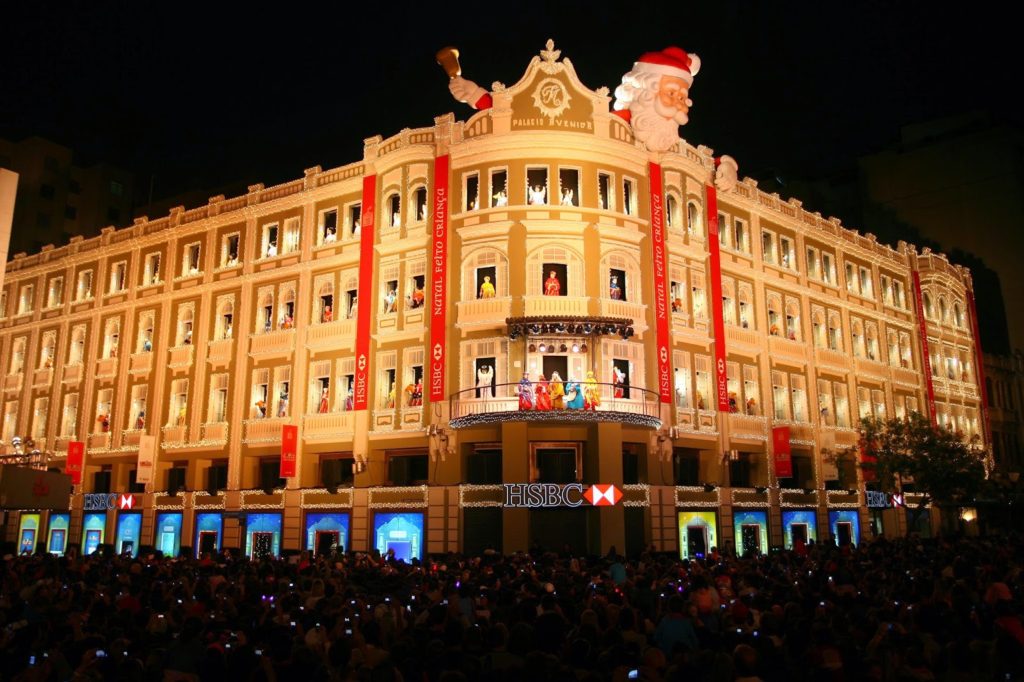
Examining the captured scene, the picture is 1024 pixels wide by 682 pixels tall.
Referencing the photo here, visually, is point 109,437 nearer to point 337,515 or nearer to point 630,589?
point 337,515

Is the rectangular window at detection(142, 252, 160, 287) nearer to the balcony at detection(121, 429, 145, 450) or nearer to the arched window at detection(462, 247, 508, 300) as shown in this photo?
the balcony at detection(121, 429, 145, 450)

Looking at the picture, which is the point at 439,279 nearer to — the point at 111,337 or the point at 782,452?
the point at 782,452

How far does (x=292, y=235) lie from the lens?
135 ft

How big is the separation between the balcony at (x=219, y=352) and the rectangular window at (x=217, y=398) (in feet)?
2.21

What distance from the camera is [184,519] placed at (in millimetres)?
40469

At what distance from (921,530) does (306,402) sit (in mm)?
35550

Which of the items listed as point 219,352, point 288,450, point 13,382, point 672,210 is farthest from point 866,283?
point 13,382

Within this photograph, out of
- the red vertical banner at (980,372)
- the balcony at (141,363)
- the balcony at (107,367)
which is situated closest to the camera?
the balcony at (141,363)

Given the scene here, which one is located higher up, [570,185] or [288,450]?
[570,185]

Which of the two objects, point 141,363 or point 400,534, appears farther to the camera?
point 141,363

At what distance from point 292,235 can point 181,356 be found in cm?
865

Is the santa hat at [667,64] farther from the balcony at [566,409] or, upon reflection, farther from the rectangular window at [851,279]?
the rectangular window at [851,279]

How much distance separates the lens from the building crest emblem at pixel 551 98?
117ft

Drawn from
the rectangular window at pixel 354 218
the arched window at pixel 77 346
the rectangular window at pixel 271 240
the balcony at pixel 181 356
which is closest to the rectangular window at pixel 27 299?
the arched window at pixel 77 346
